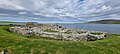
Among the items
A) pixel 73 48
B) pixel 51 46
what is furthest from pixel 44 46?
pixel 73 48

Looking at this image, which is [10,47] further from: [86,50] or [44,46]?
[86,50]

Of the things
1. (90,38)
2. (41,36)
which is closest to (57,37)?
(41,36)

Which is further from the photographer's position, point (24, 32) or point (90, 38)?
point (24, 32)

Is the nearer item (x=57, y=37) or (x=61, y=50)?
(x=61, y=50)

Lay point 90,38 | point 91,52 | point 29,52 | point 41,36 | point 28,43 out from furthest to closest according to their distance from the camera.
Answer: point 41,36 < point 90,38 < point 28,43 < point 91,52 < point 29,52

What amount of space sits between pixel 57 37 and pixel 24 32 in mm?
13668

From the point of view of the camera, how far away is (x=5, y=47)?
1233 inches

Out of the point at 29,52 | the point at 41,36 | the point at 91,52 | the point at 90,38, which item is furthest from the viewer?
the point at 41,36

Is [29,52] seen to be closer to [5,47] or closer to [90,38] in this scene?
[5,47]

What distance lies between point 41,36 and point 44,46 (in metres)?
22.5

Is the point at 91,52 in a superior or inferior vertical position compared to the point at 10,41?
inferior

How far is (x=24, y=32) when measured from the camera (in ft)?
181

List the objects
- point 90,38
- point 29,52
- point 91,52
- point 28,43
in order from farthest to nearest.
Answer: point 90,38 → point 28,43 → point 91,52 → point 29,52

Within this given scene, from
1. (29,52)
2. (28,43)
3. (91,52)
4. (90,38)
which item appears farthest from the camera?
(90,38)
